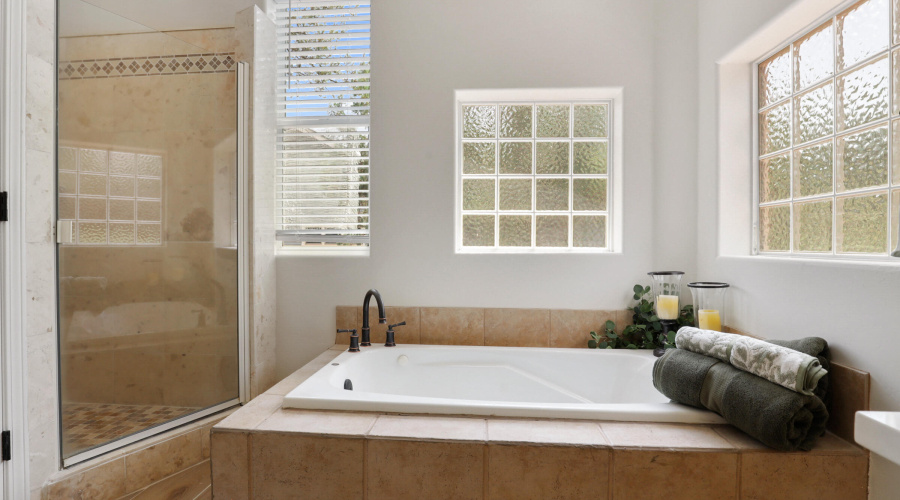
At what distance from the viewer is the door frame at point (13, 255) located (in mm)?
1424

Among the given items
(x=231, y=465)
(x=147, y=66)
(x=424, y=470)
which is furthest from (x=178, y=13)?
→ (x=424, y=470)

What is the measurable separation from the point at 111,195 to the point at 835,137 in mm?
2684

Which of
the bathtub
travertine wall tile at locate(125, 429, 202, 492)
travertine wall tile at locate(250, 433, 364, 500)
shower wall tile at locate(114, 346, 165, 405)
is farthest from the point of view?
the bathtub

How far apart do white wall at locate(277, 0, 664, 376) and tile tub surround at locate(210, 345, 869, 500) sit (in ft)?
3.43

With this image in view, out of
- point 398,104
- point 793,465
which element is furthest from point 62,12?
point 793,465

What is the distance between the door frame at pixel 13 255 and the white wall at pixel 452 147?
112 cm

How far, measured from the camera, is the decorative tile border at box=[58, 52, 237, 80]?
1.68 metres

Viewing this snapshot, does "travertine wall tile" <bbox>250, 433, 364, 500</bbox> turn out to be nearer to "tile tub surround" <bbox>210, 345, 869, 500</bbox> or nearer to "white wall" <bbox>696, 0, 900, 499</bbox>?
"tile tub surround" <bbox>210, 345, 869, 500</bbox>

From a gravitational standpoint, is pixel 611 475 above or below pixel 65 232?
below

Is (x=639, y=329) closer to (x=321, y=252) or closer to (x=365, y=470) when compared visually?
(x=365, y=470)

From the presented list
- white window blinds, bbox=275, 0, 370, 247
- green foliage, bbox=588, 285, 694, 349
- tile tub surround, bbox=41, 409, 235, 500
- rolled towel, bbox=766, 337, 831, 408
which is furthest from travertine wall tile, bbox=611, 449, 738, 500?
white window blinds, bbox=275, 0, 370, 247

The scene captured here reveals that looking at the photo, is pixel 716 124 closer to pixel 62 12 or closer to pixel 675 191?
pixel 675 191

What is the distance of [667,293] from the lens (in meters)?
2.17

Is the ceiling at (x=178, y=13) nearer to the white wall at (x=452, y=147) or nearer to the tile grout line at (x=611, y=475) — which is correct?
the white wall at (x=452, y=147)
